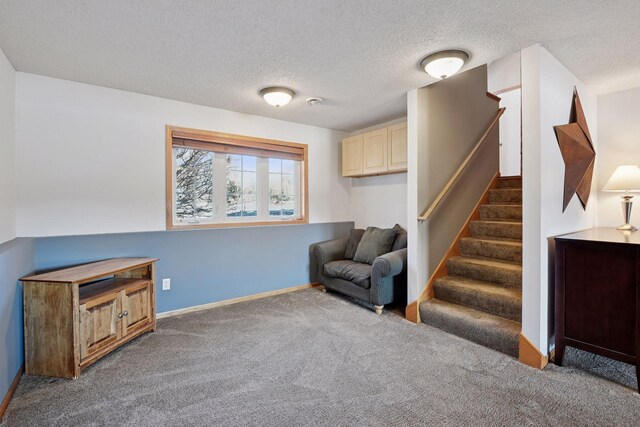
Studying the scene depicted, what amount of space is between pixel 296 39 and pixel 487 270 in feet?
8.61

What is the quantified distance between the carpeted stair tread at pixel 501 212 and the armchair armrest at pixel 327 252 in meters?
1.75

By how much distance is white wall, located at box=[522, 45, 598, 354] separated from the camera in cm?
214

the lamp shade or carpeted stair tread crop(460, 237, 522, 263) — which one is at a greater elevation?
the lamp shade

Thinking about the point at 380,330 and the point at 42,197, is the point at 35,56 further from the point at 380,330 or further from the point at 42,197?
the point at 380,330

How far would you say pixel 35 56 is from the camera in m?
2.27

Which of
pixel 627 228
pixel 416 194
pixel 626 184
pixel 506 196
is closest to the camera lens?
pixel 626 184

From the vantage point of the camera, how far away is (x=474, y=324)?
2549 mm

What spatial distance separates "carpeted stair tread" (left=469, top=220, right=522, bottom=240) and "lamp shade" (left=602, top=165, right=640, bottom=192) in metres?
0.83

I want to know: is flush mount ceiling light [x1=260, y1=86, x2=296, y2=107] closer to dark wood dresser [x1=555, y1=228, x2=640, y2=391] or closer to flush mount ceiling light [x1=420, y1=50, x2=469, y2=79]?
flush mount ceiling light [x1=420, y1=50, x2=469, y2=79]

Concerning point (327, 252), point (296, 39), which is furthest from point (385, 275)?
point (296, 39)

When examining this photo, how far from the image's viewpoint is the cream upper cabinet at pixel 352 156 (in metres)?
4.20

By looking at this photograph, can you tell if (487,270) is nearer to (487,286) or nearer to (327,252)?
(487,286)

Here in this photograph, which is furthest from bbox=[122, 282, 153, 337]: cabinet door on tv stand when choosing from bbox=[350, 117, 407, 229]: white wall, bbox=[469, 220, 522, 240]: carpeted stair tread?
bbox=[469, 220, 522, 240]: carpeted stair tread

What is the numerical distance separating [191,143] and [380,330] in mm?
2768
